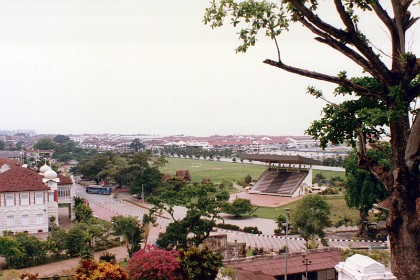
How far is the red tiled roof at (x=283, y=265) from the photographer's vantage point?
54.3ft

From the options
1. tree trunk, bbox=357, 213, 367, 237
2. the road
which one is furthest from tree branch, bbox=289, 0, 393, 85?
tree trunk, bbox=357, 213, 367, 237

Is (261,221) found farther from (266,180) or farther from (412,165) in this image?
(412,165)

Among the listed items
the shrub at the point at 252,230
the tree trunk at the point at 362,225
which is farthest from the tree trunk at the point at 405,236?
the tree trunk at the point at 362,225

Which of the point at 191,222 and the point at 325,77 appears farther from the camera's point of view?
the point at 191,222

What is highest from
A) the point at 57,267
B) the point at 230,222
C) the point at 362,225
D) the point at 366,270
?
the point at 366,270

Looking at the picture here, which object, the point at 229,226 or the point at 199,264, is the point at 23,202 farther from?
the point at 199,264

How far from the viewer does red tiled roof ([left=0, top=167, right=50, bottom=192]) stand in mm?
26203

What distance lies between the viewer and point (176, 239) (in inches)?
790

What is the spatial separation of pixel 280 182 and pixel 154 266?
33.9 meters

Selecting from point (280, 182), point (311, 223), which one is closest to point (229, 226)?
point (311, 223)

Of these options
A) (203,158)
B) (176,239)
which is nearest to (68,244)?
(176,239)

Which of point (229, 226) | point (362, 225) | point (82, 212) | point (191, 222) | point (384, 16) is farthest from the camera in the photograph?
point (82, 212)

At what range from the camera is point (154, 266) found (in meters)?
13.4

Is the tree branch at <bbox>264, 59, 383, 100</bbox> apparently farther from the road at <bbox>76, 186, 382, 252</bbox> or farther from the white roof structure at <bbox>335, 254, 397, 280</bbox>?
the road at <bbox>76, 186, 382, 252</bbox>
